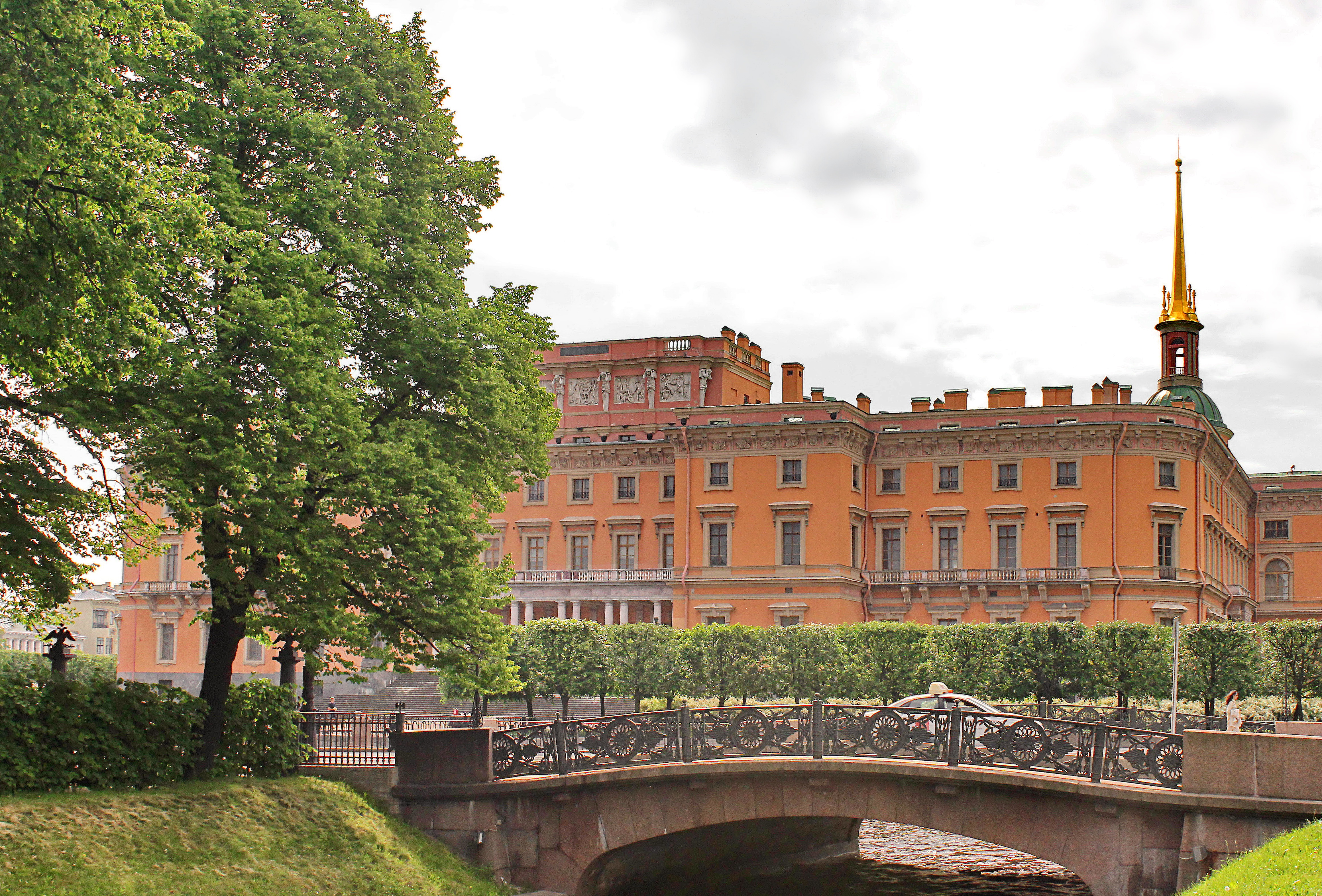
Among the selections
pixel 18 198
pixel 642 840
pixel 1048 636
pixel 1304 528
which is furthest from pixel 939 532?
pixel 18 198

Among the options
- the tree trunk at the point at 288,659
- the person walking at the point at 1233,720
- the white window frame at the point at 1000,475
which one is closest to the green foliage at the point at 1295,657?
the person walking at the point at 1233,720

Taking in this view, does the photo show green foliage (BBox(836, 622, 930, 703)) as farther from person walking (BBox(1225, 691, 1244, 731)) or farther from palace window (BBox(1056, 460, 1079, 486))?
palace window (BBox(1056, 460, 1079, 486))

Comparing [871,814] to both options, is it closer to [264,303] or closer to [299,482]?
[299,482]

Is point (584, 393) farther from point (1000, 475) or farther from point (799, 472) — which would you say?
point (1000, 475)

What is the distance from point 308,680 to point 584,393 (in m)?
48.8

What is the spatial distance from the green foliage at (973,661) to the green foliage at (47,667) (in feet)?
86.8

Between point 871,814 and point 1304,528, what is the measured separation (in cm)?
7843

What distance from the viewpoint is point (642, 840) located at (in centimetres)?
2456

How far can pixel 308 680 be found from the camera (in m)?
29.0

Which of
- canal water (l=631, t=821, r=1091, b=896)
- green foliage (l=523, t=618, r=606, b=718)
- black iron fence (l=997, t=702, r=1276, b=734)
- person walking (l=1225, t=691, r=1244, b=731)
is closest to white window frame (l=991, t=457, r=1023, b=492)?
green foliage (l=523, t=618, r=606, b=718)

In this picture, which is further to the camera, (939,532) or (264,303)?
(939,532)

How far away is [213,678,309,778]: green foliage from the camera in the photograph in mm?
24828

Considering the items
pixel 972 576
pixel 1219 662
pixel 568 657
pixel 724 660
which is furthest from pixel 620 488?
pixel 1219 662

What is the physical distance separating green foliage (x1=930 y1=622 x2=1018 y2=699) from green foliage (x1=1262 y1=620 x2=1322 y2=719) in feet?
26.8
